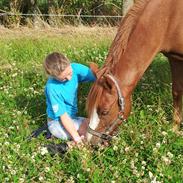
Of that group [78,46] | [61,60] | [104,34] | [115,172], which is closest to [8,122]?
[61,60]

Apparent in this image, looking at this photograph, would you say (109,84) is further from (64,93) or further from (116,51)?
(64,93)

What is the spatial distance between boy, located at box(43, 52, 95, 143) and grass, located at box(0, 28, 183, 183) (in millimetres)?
213

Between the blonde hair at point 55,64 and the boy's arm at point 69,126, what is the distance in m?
0.42

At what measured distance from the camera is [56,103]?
14.4ft

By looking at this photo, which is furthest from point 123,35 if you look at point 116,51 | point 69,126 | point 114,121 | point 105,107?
point 69,126

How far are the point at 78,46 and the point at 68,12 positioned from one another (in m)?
5.92

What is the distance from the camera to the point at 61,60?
14.0ft

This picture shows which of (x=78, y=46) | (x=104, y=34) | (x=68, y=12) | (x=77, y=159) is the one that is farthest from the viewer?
(x=68, y=12)

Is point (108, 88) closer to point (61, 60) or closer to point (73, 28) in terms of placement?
point (61, 60)

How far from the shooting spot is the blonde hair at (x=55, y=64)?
4.24 m

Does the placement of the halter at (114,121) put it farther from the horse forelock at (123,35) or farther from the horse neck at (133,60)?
the horse forelock at (123,35)

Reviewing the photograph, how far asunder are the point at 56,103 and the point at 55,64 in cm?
39

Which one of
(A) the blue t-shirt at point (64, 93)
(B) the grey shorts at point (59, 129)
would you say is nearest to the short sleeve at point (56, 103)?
(A) the blue t-shirt at point (64, 93)

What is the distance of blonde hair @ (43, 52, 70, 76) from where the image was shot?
4242mm
